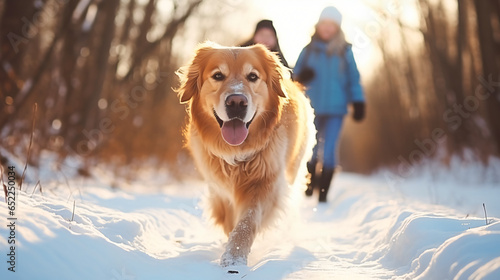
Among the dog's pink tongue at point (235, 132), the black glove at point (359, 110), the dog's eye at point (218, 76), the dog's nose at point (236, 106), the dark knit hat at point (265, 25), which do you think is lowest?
the dog's pink tongue at point (235, 132)

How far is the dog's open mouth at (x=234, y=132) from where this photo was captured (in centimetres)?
351

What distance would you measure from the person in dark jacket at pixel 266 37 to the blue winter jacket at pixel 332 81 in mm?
991

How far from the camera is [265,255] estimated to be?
331 cm

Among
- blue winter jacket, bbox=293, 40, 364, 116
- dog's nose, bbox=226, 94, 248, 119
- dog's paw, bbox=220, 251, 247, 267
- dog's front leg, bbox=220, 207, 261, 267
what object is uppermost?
blue winter jacket, bbox=293, 40, 364, 116

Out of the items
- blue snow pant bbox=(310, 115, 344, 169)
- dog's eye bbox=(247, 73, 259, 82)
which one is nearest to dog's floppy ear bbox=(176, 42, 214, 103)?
dog's eye bbox=(247, 73, 259, 82)

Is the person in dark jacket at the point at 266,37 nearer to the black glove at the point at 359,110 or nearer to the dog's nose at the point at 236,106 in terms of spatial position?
the black glove at the point at 359,110

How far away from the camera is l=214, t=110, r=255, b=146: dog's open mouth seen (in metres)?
3.51

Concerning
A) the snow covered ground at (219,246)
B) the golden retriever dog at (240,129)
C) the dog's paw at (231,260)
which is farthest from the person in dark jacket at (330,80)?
the dog's paw at (231,260)

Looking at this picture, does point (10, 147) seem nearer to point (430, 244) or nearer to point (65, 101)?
point (65, 101)

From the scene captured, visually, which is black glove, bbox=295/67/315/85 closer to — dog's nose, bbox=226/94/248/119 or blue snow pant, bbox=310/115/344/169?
blue snow pant, bbox=310/115/344/169

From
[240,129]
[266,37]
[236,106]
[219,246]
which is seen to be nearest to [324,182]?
[266,37]

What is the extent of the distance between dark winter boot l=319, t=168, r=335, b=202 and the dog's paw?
11.9 feet

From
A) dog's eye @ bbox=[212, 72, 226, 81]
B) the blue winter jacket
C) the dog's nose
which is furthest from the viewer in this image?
the blue winter jacket

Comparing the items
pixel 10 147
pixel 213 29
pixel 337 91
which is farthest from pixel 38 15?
pixel 213 29
